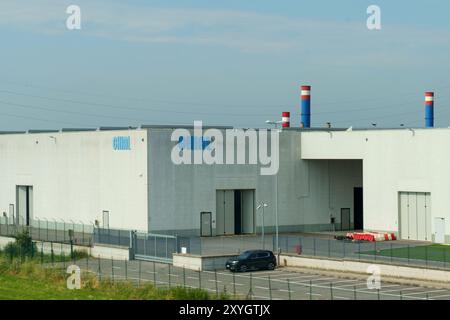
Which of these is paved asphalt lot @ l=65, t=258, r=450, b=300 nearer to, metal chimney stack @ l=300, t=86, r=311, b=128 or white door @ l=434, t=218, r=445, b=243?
white door @ l=434, t=218, r=445, b=243

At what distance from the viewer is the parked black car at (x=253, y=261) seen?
54250mm

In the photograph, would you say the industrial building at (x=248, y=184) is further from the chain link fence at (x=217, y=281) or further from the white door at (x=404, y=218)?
the chain link fence at (x=217, y=281)

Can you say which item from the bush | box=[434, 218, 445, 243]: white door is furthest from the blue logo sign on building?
box=[434, 218, 445, 243]: white door

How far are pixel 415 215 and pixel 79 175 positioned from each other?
25841 millimetres

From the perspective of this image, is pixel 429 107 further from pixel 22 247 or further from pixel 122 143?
pixel 22 247

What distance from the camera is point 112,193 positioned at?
71375 millimetres

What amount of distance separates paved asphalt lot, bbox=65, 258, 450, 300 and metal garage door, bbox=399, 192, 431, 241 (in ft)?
48.1

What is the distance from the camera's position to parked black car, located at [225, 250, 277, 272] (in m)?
54.2

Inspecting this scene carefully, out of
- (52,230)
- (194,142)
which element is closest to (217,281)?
(194,142)

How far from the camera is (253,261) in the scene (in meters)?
54.7

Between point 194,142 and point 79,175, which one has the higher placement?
point 194,142
